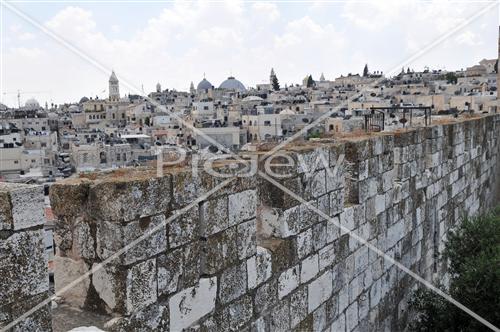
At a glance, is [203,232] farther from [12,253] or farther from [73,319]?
[12,253]

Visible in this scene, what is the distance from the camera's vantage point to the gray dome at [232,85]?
118713mm

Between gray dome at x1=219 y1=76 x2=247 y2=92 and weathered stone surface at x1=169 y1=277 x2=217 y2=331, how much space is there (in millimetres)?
114747

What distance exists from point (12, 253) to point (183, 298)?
1.19 meters

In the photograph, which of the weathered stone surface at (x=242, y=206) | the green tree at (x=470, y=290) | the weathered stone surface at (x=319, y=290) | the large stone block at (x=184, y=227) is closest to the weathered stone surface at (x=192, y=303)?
the large stone block at (x=184, y=227)

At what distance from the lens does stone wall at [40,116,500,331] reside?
3092mm

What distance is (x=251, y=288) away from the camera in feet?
12.9

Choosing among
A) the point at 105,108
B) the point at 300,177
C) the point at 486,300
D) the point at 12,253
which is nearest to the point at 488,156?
the point at 486,300

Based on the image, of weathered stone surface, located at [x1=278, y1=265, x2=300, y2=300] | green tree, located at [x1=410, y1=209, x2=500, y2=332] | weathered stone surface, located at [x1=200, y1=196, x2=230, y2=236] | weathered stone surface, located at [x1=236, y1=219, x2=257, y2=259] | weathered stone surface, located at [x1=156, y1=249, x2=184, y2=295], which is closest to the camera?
weathered stone surface, located at [x1=156, y1=249, x2=184, y2=295]

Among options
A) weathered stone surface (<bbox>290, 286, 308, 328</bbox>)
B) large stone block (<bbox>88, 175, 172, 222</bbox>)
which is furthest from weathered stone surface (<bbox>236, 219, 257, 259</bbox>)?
large stone block (<bbox>88, 175, 172, 222</bbox>)

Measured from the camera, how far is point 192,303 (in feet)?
11.3

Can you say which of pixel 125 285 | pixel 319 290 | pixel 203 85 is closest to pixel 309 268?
pixel 319 290

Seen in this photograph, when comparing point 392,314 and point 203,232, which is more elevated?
point 203,232

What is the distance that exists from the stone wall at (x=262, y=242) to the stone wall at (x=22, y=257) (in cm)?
51

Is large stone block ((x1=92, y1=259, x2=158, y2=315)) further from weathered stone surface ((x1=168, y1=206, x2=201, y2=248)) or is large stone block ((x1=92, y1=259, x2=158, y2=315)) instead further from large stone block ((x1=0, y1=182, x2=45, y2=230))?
large stone block ((x1=0, y1=182, x2=45, y2=230))
